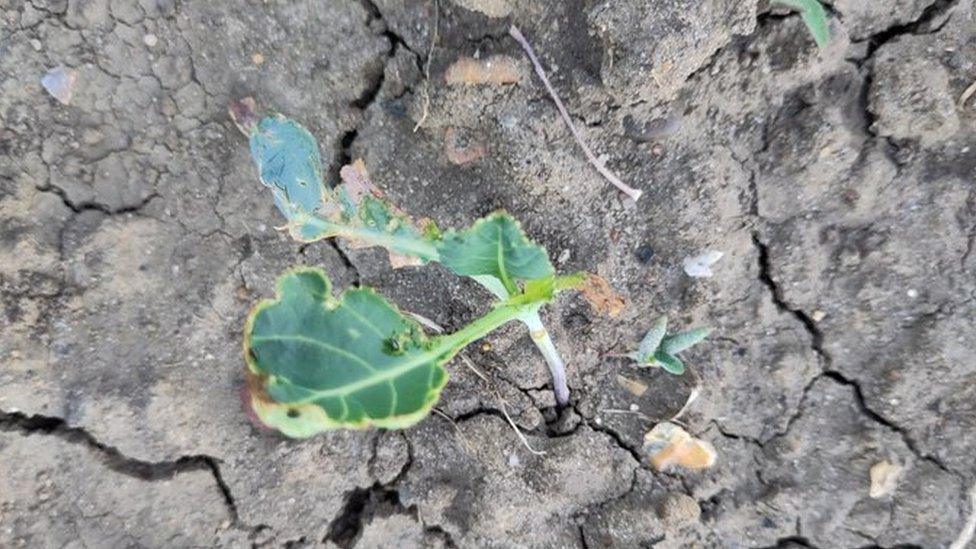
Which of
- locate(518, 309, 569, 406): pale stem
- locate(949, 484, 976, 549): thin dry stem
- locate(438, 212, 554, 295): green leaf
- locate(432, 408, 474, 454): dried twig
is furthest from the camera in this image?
locate(432, 408, 474, 454): dried twig

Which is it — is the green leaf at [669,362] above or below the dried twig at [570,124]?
below

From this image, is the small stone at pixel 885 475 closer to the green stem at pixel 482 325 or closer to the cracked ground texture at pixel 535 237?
the cracked ground texture at pixel 535 237

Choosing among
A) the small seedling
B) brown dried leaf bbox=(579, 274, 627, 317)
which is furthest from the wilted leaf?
brown dried leaf bbox=(579, 274, 627, 317)

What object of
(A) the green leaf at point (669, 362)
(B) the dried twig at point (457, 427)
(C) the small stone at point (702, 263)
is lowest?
(B) the dried twig at point (457, 427)

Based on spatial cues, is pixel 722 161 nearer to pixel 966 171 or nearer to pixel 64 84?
pixel 966 171

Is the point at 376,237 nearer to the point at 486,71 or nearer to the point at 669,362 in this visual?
the point at 486,71

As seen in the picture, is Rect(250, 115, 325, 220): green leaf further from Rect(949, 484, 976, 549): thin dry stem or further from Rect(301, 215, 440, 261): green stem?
Rect(949, 484, 976, 549): thin dry stem

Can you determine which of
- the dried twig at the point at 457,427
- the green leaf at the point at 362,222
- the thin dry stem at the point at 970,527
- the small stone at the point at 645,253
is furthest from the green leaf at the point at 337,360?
the thin dry stem at the point at 970,527
